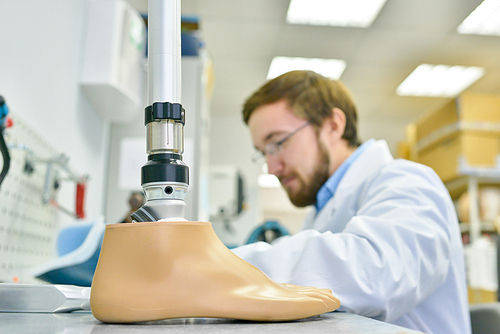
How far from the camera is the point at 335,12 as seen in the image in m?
3.21

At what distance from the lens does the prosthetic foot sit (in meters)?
0.35

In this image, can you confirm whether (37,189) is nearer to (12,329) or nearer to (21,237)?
(21,237)

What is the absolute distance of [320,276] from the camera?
0.56m

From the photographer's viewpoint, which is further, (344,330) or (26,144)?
(26,144)

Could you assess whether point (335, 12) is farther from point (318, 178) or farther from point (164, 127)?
point (164, 127)

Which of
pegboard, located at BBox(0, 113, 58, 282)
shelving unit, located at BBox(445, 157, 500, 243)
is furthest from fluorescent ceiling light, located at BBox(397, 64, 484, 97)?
pegboard, located at BBox(0, 113, 58, 282)

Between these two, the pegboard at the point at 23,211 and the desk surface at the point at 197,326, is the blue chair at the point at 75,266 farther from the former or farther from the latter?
the desk surface at the point at 197,326

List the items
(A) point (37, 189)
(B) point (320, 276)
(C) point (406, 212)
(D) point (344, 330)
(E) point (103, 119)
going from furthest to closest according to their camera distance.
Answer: (E) point (103, 119) < (A) point (37, 189) < (C) point (406, 212) < (B) point (320, 276) < (D) point (344, 330)

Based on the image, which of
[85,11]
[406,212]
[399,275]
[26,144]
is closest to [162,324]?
[399,275]

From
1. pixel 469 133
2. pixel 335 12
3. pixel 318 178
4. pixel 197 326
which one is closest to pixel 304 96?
pixel 318 178

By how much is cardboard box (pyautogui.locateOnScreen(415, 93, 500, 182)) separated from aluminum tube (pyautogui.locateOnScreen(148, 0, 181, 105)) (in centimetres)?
319

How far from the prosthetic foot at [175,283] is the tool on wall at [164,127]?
2 cm

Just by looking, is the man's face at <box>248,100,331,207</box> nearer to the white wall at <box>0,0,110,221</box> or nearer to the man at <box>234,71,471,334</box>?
the man at <box>234,71,471,334</box>

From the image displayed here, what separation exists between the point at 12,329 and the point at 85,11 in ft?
5.68
